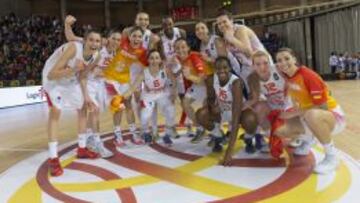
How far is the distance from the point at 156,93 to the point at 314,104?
2011 mm

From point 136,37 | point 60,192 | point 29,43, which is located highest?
point 29,43

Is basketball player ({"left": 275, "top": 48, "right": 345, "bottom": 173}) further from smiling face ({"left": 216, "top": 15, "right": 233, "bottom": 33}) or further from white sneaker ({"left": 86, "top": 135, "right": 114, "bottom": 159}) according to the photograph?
white sneaker ({"left": 86, "top": 135, "right": 114, "bottom": 159})

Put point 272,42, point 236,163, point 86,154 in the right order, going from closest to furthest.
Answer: point 236,163 < point 86,154 < point 272,42

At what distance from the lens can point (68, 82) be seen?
4.09 meters

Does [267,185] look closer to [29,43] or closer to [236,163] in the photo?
[236,163]

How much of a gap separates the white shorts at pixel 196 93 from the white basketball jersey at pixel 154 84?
299mm

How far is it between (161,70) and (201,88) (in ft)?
1.63

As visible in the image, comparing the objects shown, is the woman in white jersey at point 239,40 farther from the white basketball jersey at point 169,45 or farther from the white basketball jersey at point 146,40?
the white basketball jersey at point 146,40

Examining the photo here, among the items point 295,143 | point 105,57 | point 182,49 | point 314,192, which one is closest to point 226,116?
point 295,143

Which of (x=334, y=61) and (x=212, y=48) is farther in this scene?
(x=334, y=61)

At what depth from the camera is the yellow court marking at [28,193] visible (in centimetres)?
297

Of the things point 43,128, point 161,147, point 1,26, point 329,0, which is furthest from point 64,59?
point 329,0

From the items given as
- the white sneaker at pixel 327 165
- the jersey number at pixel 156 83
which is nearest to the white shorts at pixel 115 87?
the jersey number at pixel 156 83

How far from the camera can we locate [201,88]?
4.64 m
